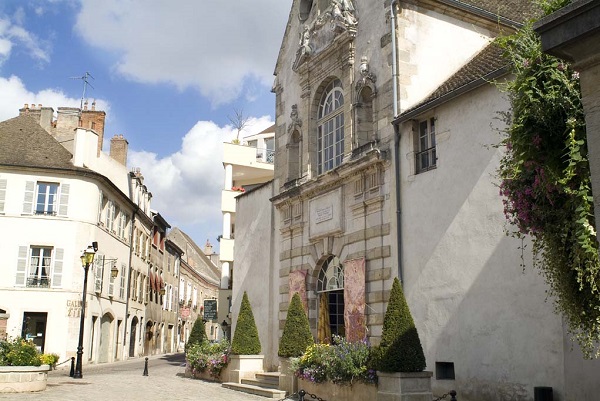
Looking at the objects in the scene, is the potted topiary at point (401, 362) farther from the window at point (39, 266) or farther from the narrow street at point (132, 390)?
the window at point (39, 266)

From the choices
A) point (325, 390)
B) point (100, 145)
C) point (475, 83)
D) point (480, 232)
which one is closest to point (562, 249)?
point (480, 232)

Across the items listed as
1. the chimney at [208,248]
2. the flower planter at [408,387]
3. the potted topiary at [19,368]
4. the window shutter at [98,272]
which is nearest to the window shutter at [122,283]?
the window shutter at [98,272]

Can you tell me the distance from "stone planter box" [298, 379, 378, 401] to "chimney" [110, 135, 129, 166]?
76.6ft

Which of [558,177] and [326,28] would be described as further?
[326,28]

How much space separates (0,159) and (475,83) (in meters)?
20.4

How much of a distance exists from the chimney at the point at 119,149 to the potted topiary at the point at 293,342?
2218 cm

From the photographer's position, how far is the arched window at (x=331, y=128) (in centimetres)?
1639

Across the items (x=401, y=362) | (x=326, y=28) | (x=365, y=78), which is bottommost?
(x=401, y=362)

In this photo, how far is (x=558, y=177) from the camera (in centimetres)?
526

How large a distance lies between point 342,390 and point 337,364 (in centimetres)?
47

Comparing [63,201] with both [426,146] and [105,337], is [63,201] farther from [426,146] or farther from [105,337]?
[426,146]

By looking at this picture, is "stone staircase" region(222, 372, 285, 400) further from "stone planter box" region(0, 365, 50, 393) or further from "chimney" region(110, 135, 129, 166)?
"chimney" region(110, 135, 129, 166)

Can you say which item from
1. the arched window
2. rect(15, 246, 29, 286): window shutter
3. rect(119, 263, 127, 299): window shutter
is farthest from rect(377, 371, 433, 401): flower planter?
rect(119, 263, 127, 299): window shutter

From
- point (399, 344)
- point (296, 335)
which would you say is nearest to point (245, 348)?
point (296, 335)
